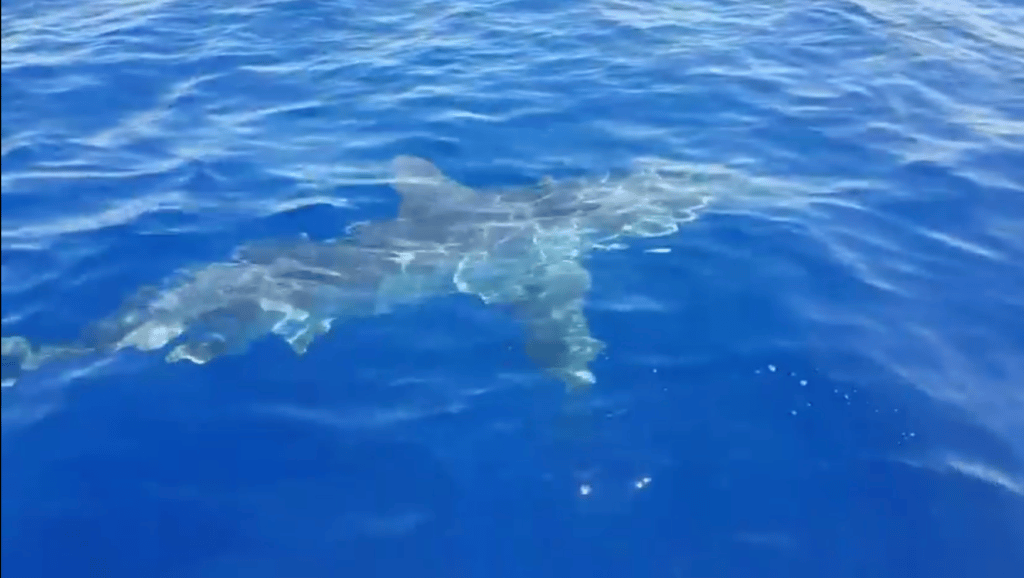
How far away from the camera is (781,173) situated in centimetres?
1722

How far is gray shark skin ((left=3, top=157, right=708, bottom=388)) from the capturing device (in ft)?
42.7

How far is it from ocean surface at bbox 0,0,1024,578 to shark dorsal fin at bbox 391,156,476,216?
0.48 metres

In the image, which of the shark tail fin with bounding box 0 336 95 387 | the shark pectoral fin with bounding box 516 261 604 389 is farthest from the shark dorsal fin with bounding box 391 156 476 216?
the shark tail fin with bounding box 0 336 95 387

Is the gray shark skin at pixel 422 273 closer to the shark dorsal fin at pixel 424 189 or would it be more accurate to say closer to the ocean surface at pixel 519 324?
the shark dorsal fin at pixel 424 189

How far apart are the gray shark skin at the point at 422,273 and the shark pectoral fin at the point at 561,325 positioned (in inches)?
0.8

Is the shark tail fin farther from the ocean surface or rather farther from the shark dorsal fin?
the shark dorsal fin

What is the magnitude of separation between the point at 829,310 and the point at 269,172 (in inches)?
331

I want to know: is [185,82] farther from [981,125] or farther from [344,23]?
[981,125]

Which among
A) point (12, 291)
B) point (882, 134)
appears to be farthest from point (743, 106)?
point (12, 291)

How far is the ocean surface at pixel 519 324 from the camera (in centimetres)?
1077

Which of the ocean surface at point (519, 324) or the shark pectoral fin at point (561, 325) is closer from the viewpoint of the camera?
the ocean surface at point (519, 324)

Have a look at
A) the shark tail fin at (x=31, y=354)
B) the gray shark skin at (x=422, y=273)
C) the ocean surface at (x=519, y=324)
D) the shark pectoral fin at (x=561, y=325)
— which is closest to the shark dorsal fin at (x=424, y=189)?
the gray shark skin at (x=422, y=273)

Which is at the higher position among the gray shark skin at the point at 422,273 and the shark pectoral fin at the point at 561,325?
the gray shark skin at the point at 422,273

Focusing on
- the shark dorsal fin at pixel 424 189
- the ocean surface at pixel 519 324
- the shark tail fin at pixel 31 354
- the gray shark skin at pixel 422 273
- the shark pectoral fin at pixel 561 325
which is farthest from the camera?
the shark dorsal fin at pixel 424 189
